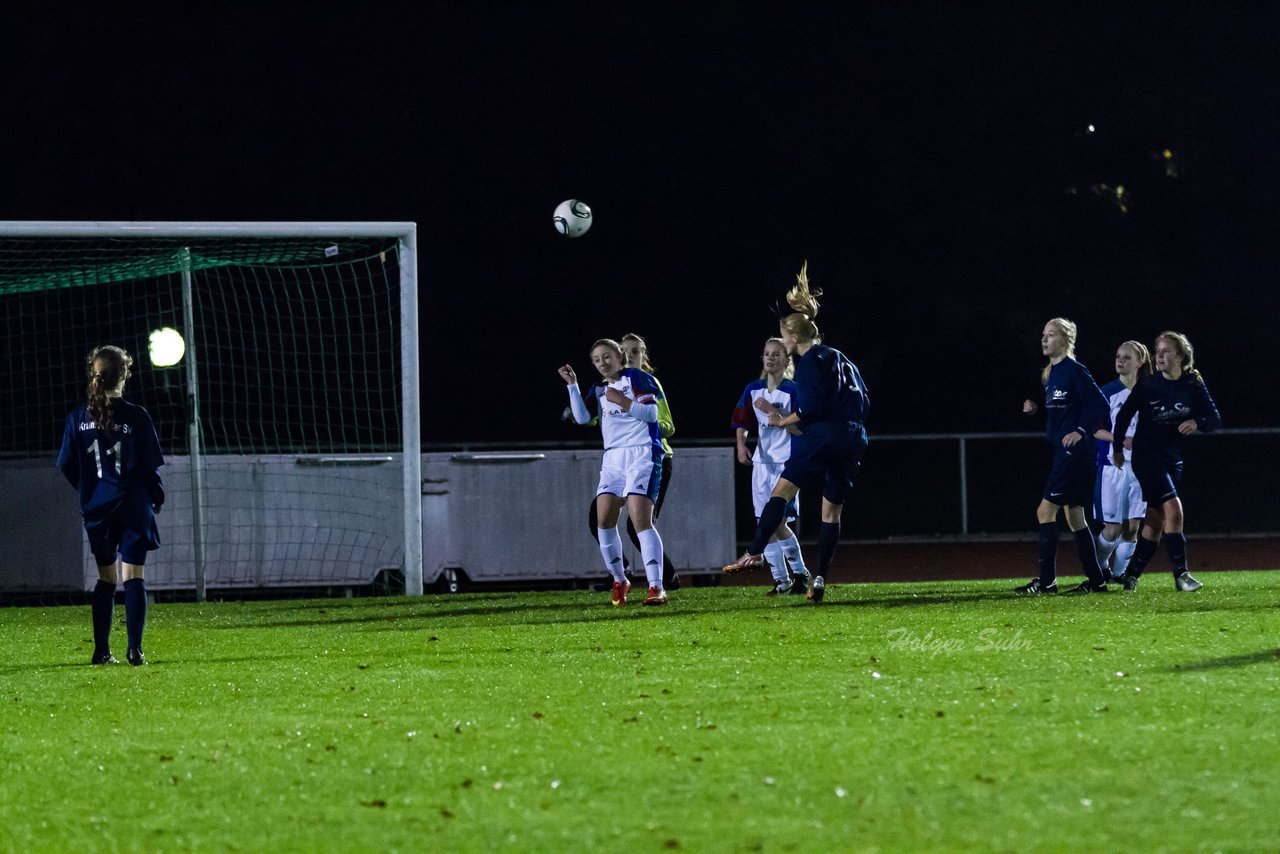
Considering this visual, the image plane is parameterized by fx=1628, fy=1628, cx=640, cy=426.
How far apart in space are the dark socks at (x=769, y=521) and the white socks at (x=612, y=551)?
1.03 metres

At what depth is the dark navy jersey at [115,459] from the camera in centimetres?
826

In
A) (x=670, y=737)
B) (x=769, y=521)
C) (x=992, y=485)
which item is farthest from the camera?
(x=992, y=485)

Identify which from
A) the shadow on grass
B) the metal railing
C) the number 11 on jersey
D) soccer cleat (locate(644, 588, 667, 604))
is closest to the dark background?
the metal railing

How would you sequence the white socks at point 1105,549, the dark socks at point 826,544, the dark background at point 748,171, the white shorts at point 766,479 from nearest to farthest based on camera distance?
the dark socks at point 826,544
the white shorts at point 766,479
the white socks at point 1105,549
the dark background at point 748,171

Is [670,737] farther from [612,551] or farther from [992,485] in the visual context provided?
[992,485]

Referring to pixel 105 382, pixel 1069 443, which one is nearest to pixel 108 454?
pixel 105 382

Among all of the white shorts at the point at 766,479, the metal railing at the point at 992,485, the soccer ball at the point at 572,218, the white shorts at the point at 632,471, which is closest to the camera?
the white shorts at the point at 632,471

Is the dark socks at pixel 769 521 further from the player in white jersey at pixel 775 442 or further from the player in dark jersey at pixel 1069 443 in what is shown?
the player in dark jersey at pixel 1069 443

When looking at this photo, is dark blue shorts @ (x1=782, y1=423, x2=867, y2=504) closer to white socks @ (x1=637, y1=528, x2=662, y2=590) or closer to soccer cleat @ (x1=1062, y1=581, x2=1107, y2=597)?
white socks @ (x1=637, y1=528, x2=662, y2=590)

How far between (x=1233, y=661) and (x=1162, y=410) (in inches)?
185

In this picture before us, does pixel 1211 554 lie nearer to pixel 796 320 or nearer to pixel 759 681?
pixel 796 320

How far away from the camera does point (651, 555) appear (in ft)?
37.7

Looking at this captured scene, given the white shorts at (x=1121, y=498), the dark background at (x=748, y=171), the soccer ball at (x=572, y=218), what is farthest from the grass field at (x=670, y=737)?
the dark background at (x=748, y=171)

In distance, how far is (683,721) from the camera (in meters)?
5.77
